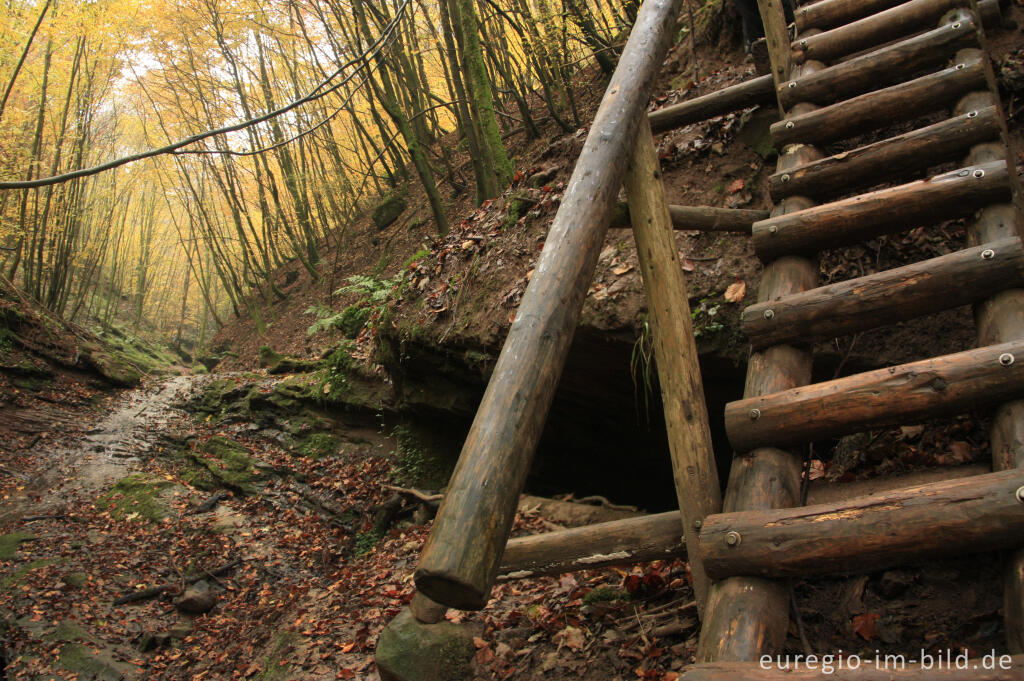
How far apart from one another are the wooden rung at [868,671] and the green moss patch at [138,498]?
712cm

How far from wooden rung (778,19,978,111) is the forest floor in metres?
0.57

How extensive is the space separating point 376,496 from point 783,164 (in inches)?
211

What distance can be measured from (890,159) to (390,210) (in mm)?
16175

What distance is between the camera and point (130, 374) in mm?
12469

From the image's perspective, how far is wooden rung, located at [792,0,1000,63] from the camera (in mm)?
3287

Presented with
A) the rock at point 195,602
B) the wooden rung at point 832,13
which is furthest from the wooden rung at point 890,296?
the rock at point 195,602

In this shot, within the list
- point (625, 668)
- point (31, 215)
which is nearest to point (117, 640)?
point (625, 668)

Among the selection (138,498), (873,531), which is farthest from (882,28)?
(138,498)

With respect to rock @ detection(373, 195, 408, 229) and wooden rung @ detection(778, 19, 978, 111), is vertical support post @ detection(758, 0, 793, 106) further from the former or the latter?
rock @ detection(373, 195, 408, 229)

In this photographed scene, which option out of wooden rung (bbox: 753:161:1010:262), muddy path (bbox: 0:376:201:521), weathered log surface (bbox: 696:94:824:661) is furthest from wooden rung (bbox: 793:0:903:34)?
muddy path (bbox: 0:376:201:521)

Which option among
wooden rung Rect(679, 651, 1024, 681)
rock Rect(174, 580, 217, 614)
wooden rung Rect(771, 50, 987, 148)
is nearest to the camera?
wooden rung Rect(679, 651, 1024, 681)

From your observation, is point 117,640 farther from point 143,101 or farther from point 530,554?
point 143,101

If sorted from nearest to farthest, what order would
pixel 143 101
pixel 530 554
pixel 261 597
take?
pixel 530 554 < pixel 261 597 < pixel 143 101

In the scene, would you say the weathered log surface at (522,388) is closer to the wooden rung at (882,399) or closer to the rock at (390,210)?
the wooden rung at (882,399)
